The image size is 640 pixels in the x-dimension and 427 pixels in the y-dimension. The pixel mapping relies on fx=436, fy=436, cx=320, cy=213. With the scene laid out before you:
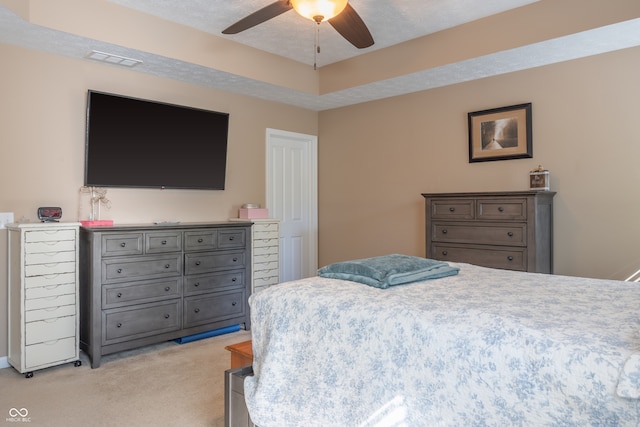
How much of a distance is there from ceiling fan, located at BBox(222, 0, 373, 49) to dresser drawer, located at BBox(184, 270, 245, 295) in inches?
84.7

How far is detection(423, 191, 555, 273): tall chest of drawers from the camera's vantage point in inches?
137

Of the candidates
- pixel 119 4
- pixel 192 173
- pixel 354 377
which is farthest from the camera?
pixel 192 173

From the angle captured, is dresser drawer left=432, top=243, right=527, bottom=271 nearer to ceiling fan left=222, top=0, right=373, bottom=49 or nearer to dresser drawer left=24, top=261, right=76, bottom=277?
ceiling fan left=222, top=0, right=373, bottom=49

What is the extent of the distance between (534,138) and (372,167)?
5.89 ft

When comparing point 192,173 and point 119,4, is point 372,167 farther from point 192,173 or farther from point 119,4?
point 119,4

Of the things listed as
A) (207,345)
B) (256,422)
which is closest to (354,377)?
(256,422)

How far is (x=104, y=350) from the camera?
3.38 m

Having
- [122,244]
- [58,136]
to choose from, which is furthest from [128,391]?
[58,136]

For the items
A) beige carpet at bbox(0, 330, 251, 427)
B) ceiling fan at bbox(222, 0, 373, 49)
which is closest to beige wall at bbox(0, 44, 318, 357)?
beige carpet at bbox(0, 330, 251, 427)

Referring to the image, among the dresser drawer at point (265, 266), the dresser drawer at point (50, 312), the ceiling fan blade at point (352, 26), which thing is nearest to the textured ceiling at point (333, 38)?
the ceiling fan blade at point (352, 26)

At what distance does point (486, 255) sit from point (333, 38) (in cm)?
237

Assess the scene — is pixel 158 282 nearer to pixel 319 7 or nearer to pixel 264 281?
pixel 264 281

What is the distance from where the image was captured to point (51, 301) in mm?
3201

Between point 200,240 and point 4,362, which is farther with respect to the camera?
point 200,240
